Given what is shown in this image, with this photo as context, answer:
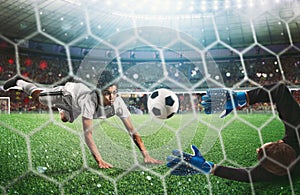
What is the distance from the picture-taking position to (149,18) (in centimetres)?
347

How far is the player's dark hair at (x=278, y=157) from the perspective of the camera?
0.96 metres

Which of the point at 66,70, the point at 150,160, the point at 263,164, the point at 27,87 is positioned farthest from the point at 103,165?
the point at 66,70

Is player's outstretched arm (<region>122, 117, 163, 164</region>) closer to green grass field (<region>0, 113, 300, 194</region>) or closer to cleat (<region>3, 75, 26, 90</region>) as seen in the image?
green grass field (<region>0, 113, 300, 194</region>)

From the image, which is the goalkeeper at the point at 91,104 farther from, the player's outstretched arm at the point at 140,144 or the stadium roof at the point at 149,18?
the stadium roof at the point at 149,18

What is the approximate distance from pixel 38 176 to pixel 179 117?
1.66 metres

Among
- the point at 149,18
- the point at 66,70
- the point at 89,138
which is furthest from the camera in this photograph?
the point at 66,70

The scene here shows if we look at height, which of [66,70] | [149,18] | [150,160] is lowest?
[150,160]

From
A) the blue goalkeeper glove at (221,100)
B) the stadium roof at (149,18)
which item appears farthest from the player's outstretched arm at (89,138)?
the stadium roof at (149,18)

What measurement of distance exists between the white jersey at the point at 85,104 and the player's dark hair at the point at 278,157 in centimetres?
61

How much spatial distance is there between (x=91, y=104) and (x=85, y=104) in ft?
0.08

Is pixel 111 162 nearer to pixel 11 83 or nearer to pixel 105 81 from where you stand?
pixel 105 81

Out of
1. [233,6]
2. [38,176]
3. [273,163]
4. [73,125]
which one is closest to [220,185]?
[273,163]

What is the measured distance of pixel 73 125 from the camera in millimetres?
1697

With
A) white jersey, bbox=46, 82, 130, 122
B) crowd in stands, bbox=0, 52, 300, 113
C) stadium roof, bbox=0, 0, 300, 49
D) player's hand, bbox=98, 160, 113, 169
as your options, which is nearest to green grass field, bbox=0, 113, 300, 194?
player's hand, bbox=98, 160, 113, 169
